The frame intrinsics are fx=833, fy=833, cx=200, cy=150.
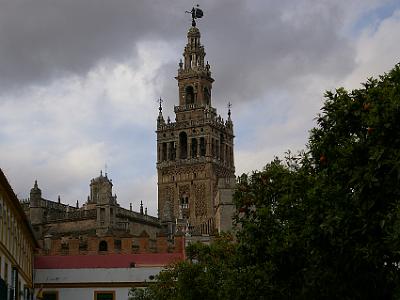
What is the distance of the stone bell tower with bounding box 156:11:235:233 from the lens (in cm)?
10056

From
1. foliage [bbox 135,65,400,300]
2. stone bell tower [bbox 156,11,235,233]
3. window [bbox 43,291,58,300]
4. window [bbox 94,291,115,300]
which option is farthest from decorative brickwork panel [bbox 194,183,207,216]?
foliage [bbox 135,65,400,300]

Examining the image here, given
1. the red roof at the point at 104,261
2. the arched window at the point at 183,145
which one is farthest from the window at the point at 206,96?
the red roof at the point at 104,261

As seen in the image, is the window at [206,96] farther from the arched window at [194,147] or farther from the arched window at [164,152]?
the arched window at [164,152]

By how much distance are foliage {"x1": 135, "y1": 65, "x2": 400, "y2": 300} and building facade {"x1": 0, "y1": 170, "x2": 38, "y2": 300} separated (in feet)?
27.9

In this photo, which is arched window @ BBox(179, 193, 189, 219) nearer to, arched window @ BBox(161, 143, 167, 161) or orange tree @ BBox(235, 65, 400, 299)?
arched window @ BBox(161, 143, 167, 161)

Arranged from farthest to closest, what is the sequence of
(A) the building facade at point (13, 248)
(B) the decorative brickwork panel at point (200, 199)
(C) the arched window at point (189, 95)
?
(C) the arched window at point (189, 95), (B) the decorative brickwork panel at point (200, 199), (A) the building facade at point (13, 248)

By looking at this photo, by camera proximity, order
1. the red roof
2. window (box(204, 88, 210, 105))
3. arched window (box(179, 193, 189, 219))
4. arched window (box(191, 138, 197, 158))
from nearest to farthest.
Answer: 1. the red roof
2. arched window (box(179, 193, 189, 219))
3. arched window (box(191, 138, 197, 158))
4. window (box(204, 88, 210, 105))

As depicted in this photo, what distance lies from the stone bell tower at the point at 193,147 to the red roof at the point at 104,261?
4892 cm

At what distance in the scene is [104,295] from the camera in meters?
47.8

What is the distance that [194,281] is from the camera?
33.8 meters

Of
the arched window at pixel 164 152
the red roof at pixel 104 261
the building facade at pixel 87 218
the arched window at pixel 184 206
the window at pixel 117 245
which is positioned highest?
the arched window at pixel 164 152

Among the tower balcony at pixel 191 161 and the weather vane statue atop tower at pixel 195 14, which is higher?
the weather vane statue atop tower at pixel 195 14

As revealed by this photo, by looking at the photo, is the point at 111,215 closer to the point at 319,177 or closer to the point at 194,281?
the point at 194,281

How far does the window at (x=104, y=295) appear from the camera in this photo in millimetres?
47719
